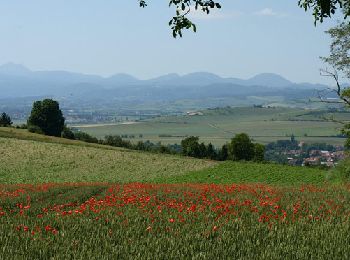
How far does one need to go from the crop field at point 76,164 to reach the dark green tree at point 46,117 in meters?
41.7

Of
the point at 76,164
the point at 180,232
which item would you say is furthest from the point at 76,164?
the point at 180,232

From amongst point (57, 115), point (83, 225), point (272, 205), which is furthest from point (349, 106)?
point (57, 115)

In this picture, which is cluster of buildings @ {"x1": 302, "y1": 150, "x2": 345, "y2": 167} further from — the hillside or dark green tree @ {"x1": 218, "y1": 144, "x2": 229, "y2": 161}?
the hillside

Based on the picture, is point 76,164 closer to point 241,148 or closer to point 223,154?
point 223,154

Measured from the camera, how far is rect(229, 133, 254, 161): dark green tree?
91.8 meters

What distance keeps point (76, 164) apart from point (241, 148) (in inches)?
1866

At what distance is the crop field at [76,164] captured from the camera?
4441cm

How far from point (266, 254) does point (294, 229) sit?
243cm

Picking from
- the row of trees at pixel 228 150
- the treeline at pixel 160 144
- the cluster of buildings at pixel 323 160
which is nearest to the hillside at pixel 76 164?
the cluster of buildings at pixel 323 160

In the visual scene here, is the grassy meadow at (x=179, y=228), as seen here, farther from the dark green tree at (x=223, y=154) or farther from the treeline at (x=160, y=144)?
the dark green tree at (x=223, y=154)

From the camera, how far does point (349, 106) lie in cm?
3650

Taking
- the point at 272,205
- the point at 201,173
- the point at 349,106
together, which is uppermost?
the point at 349,106

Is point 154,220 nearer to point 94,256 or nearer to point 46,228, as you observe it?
point 46,228

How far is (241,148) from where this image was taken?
92.8 m
